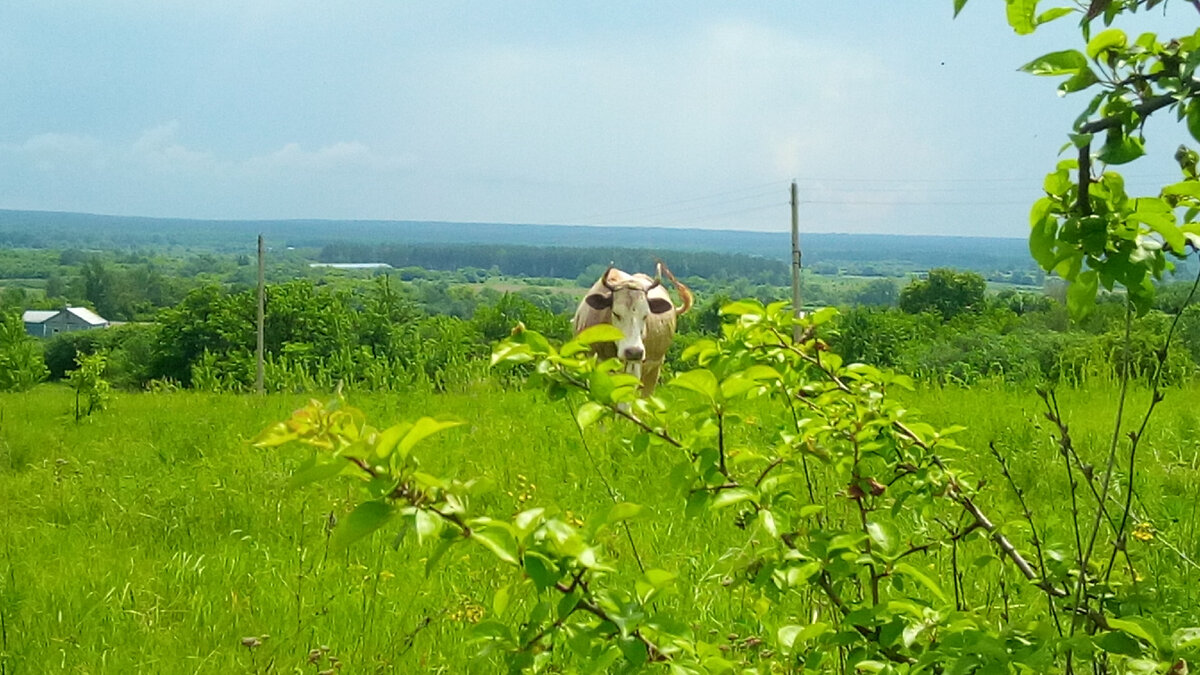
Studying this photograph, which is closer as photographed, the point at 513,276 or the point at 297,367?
the point at 297,367

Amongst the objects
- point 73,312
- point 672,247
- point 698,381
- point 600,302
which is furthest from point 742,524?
point 73,312

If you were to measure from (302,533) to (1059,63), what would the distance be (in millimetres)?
3886

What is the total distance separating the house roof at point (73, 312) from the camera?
86.7ft

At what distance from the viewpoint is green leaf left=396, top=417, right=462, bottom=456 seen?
0.91 m

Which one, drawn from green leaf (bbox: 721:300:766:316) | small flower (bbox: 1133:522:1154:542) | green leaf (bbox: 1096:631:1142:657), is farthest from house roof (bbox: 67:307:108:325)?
green leaf (bbox: 1096:631:1142:657)

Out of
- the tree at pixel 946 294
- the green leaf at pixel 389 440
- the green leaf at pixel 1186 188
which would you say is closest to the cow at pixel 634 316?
the green leaf at pixel 1186 188

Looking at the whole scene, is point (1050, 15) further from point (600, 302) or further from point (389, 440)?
point (600, 302)

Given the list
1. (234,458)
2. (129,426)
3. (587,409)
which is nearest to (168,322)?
(129,426)

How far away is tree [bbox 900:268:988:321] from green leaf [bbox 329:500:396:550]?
16.8 metres

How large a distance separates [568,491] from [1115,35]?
4.12m

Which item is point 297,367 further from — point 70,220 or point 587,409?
point 70,220

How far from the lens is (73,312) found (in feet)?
96.6

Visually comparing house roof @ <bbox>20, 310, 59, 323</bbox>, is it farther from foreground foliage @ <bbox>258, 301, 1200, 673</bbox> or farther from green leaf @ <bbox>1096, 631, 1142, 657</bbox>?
green leaf @ <bbox>1096, 631, 1142, 657</bbox>

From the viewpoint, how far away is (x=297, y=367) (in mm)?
10383
